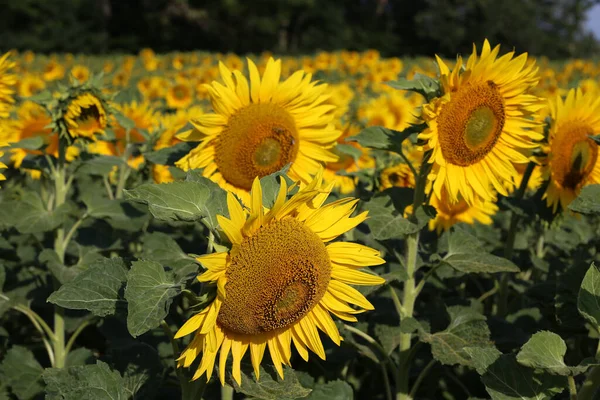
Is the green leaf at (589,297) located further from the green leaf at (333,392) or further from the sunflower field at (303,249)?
the green leaf at (333,392)

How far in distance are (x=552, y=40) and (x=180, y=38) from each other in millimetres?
20197

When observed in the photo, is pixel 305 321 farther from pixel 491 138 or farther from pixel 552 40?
pixel 552 40

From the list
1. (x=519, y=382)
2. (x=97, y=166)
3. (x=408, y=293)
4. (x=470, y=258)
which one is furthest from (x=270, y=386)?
(x=97, y=166)


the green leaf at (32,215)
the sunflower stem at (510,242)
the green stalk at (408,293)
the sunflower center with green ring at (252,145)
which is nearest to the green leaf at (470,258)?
the green stalk at (408,293)

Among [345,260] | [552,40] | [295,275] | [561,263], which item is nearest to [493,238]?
[561,263]

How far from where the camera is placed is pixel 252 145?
2.19 metres

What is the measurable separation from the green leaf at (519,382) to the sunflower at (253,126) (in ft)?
3.29

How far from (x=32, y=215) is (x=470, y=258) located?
4.98ft

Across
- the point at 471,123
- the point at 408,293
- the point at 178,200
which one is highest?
the point at 471,123

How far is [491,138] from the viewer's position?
6.66 ft

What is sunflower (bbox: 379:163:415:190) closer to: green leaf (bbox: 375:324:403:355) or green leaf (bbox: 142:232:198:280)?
green leaf (bbox: 375:324:403:355)

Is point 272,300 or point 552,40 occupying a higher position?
point 552,40

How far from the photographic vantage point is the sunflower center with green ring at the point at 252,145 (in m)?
2.19

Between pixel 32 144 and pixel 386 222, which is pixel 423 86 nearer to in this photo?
pixel 386 222
